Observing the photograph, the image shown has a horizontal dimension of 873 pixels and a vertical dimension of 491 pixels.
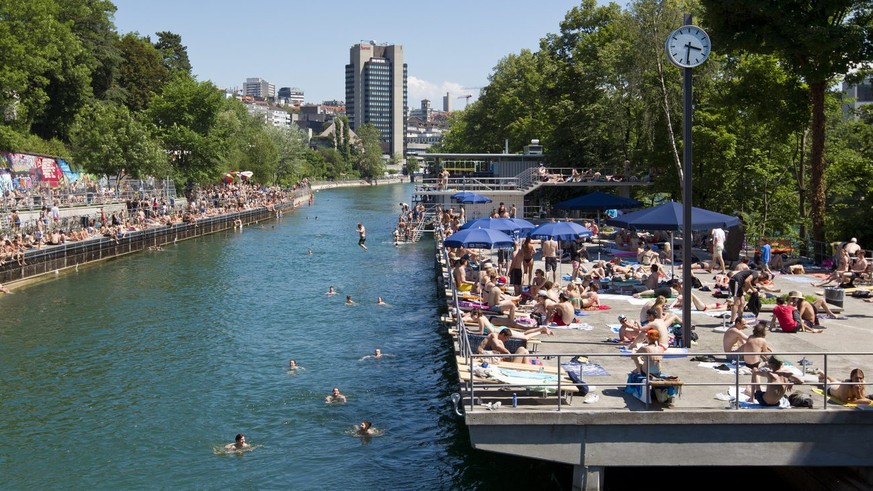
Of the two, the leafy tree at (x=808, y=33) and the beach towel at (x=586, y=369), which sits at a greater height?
the leafy tree at (x=808, y=33)

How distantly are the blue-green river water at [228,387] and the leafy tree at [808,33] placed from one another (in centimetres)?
1476

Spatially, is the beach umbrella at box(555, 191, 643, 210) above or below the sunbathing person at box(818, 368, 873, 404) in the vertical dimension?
above

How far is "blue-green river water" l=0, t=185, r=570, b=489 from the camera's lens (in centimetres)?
1712

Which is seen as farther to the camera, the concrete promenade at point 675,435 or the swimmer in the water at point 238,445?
the swimmer in the water at point 238,445

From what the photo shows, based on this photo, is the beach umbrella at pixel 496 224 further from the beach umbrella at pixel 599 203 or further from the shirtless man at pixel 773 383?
the shirtless man at pixel 773 383

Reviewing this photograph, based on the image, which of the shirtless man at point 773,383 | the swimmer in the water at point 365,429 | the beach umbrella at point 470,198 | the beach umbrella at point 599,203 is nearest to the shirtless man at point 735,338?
the shirtless man at point 773,383

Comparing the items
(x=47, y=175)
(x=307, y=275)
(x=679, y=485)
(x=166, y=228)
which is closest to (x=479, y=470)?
(x=679, y=485)

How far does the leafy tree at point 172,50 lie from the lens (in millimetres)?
112438

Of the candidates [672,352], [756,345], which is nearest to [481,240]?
[672,352]

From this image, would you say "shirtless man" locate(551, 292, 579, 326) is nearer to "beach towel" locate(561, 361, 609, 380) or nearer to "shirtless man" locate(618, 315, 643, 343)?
"shirtless man" locate(618, 315, 643, 343)

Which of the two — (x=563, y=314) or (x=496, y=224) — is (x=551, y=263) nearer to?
(x=496, y=224)

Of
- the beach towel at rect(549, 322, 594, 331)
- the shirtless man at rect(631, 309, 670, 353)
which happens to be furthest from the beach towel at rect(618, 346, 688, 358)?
the beach towel at rect(549, 322, 594, 331)

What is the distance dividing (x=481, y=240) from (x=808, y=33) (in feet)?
41.2

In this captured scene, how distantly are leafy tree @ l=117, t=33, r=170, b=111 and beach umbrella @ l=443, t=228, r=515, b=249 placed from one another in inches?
2582
